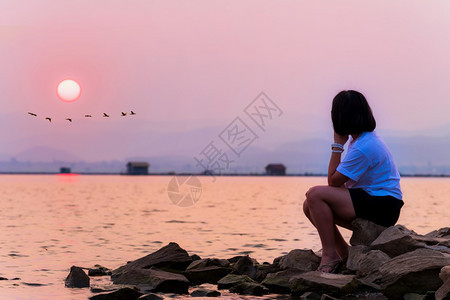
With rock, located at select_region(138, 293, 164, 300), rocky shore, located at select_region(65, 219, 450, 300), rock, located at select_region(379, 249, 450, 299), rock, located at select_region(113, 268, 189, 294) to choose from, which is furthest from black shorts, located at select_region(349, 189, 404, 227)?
rock, located at select_region(138, 293, 164, 300)

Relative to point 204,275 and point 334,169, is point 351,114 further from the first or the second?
point 204,275

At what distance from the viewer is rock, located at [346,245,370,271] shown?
9656 millimetres

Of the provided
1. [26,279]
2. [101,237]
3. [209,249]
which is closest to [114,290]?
[26,279]

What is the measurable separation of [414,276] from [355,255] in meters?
1.03

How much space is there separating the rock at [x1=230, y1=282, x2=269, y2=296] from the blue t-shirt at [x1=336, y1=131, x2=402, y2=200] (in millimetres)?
1770

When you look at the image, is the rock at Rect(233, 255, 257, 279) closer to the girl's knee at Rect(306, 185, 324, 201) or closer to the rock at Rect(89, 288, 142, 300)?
the girl's knee at Rect(306, 185, 324, 201)

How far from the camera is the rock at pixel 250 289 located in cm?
962

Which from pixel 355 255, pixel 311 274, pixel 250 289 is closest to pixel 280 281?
pixel 250 289

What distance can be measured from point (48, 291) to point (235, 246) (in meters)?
7.34

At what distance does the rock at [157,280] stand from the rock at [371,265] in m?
2.32

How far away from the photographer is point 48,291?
33.0ft

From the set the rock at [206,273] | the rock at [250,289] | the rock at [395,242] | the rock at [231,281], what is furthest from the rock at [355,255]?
the rock at [206,273]

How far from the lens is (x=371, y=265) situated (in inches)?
373

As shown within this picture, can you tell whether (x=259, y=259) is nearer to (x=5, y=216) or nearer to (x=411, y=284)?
(x=411, y=284)
